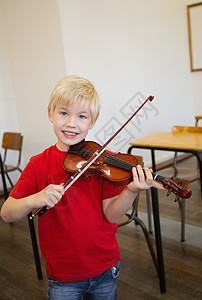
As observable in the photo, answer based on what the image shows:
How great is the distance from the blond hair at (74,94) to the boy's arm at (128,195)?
0.79 ft

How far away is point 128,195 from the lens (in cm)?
103

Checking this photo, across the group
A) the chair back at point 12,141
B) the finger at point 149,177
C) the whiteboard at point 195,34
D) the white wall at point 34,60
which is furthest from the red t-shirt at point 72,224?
the whiteboard at point 195,34

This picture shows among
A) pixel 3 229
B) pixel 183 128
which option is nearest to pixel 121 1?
pixel 183 128

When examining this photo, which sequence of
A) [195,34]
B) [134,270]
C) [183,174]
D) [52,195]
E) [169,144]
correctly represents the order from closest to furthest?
[52,195] < [134,270] < [169,144] < [183,174] < [195,34]

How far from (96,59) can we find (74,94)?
256 cm

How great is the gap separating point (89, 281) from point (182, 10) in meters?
4.48

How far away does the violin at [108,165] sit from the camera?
100 centimetres

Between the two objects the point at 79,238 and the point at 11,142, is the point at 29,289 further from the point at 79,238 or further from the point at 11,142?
the point at 11,142

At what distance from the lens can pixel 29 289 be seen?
196cm

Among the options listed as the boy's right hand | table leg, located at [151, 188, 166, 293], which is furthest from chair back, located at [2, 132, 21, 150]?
the boy's right hand

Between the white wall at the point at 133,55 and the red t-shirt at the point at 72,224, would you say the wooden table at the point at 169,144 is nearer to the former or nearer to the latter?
the white wall at the point at 133,55

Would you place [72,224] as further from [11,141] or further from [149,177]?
[11,141]

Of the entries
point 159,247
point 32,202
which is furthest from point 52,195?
point 159,247

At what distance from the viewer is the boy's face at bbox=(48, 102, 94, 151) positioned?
997mm
